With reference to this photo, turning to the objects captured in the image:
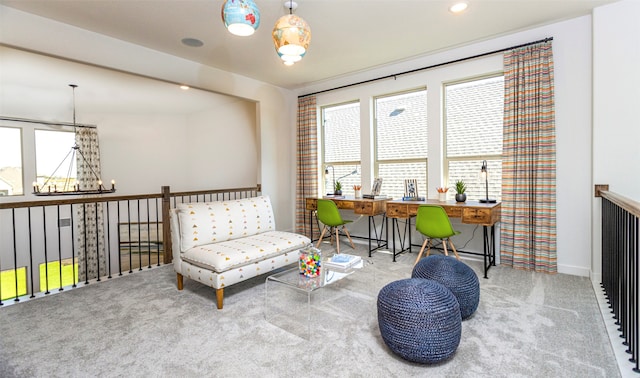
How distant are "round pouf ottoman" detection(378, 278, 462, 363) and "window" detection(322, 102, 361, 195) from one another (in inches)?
125

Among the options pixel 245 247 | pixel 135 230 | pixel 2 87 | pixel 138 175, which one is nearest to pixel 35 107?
pixel 2 87

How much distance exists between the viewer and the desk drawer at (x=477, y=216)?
3.18 metres

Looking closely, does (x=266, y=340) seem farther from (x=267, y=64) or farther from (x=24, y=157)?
(x=24, y=157)

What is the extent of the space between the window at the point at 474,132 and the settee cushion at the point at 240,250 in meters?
2.28

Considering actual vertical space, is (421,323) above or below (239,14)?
below

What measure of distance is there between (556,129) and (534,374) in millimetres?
2703

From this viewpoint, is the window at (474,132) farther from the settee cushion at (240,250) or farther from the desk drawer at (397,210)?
the settee cushion at (240,250)

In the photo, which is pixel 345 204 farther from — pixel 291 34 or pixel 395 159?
pixel 291 34

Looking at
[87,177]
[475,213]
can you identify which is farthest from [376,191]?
[87,177]

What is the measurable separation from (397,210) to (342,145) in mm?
1746

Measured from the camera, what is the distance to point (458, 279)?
7.13ft

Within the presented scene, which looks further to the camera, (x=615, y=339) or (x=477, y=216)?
(x=477, y=216)

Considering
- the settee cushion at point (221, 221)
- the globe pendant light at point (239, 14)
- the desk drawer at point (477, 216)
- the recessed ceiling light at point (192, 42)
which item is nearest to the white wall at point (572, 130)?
the desk drawer at point (477, 216)

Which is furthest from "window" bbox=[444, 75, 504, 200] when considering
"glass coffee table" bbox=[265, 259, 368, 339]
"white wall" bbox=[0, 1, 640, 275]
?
"glass coffee table" bbox=[265, 259, 368, 339]
